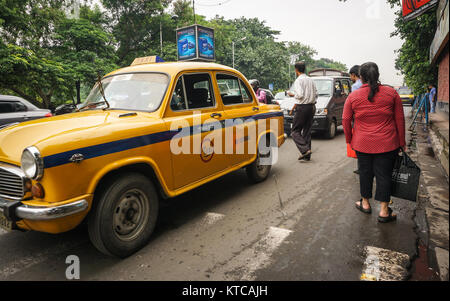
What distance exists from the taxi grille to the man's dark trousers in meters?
5.33

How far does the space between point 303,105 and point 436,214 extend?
12.1ft

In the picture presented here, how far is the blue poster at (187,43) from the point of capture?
89.0ft

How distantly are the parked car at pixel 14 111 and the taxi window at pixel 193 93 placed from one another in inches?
265

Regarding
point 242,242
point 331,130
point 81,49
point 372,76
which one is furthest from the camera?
point 81,49

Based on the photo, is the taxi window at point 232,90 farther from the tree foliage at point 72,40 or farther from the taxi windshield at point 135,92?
the tree foliage at point 72,40

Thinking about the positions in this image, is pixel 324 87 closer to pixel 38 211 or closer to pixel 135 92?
pixel 135 92

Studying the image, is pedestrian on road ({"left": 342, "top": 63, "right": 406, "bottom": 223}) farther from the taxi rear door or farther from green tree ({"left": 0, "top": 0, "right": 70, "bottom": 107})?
green tree ({"left": 0, "top": 0, "right": 70, "bottom": 107})

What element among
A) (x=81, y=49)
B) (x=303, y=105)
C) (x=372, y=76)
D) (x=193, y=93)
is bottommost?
(x=303, y=105)

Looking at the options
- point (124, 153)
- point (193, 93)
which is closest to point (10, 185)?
point (124, 153)

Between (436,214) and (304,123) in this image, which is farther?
(304,123)

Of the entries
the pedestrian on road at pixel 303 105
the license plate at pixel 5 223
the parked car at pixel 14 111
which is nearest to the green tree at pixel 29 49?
the parked car at pixel 14 111

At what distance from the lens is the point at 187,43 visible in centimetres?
2739

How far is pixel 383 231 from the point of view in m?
3.40
